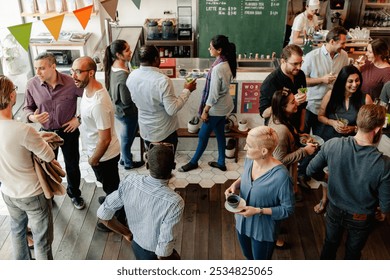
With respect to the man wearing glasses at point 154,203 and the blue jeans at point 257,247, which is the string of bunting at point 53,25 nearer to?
the man wearing glasses at point 154,203

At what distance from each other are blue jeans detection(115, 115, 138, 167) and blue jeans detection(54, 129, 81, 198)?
59cm

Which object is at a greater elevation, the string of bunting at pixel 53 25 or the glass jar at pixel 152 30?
the string of bunting at pixel 53 25

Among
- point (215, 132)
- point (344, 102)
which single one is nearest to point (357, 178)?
point (344, 102)

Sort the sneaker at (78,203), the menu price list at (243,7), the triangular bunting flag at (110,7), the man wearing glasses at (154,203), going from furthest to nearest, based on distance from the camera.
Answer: the menu price list at (243,7) → the triangular bunting flag at (110,7) → the sneaker at (78,203) → the man wearing glasses at (154,203)

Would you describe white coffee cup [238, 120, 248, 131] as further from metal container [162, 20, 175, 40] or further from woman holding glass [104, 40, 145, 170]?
metal container [162, 20, 175, 40]

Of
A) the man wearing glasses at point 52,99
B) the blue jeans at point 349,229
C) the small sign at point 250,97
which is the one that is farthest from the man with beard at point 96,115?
the small sign at point 250,97

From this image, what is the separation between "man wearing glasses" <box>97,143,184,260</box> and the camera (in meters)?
2.42

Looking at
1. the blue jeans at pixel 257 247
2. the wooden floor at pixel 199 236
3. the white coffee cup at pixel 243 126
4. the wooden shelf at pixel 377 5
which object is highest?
the wooden shelf at pixel 377 5

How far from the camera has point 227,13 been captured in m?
7.66

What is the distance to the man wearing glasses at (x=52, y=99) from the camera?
347 centimetres

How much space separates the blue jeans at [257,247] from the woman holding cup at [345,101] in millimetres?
1301

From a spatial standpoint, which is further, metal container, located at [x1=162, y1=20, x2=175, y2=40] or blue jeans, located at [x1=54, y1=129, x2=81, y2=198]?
metal container, located at [x1=162, y1=20, x2=175, y2=40]

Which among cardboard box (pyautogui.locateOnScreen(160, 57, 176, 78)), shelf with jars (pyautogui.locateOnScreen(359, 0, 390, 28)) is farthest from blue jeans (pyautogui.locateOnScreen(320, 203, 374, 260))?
shelf with jars (pyautogui.locateOnScreen(359, 0, 390, 28))

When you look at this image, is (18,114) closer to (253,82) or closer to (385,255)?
(253,82)
